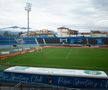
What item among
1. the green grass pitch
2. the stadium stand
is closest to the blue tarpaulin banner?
the green grass pitch

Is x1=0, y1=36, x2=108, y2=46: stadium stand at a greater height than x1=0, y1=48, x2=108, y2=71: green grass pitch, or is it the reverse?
x1=0, y1=36, x2=108, y2=46: stadium stand

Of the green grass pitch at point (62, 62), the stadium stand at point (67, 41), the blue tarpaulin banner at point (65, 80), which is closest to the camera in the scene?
the blue tarpaulin banner at point (65, 80)

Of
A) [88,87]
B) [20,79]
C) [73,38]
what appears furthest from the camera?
[73,38]

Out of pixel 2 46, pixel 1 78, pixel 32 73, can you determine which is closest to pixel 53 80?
Answer: pixel 32 73

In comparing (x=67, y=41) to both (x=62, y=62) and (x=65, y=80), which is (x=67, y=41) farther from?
(x=65, y=80)

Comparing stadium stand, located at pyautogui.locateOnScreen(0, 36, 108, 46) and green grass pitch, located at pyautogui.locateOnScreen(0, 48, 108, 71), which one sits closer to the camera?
green grass pitch, located at pyautogui.locateOnScreen(0, 48, 108, 71)

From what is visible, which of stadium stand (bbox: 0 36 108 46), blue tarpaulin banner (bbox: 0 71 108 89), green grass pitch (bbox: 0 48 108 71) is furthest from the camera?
stadium stand (bbox: 0 36 108 46)

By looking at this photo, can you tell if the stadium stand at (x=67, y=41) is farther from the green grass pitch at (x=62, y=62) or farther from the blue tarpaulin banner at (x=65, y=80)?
the blue tarpaulin banner at (x=65, y=80)

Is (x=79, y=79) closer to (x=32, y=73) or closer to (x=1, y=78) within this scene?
(x=32, y=73)

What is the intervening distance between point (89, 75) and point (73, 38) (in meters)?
32.2

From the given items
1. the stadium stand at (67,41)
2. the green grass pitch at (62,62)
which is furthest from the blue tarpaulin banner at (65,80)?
the stadium stand at (67,41)

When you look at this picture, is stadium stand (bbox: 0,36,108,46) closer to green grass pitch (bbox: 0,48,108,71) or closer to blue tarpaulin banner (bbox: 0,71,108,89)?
green grass pitch (bbox: 0,48,108,71)

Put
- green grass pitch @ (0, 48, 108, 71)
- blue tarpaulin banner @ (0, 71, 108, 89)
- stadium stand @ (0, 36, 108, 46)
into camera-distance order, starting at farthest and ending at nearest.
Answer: stadium stand @ (0, 36, 108, 46) < green grass pitch @ (0, 48, 108, 71) < blue tarpaulin banner @ (0, 71, 108, 89)

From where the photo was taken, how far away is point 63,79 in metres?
10.8
